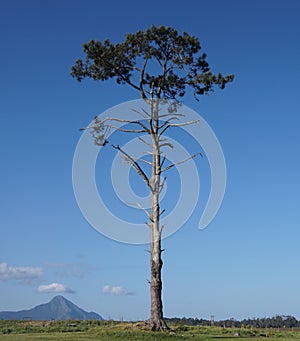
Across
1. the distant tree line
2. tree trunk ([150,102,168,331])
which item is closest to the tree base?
tree trunk ([150,102,168,331])

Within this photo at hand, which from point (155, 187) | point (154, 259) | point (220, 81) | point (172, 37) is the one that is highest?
point (172, 37)

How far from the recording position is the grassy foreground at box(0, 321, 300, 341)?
24984 millimetres

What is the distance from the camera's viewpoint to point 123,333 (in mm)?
25969

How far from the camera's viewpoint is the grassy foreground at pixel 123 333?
24984 mm

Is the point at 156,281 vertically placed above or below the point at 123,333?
above

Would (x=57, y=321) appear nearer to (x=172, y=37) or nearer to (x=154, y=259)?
(x=154, y=259)

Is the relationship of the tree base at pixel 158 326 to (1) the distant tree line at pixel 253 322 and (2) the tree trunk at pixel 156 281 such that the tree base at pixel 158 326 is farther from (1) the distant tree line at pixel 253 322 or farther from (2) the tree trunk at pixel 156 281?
(1) the distant tree line at pixel 253 322

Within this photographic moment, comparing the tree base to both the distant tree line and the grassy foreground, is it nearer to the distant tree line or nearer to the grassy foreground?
the grassy foreground

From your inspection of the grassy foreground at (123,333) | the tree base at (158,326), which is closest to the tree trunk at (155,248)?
the tree base at (158,326)

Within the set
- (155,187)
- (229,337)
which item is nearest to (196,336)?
(229,337)

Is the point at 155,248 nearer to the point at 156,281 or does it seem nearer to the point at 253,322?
the point at 156,281

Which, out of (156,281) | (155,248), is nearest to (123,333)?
(156,281)

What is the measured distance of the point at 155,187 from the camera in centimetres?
3056

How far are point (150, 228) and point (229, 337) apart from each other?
6827 millimetres
